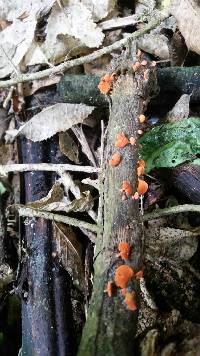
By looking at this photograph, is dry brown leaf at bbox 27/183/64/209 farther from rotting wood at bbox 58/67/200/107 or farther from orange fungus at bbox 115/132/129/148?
rotting wood at bbox 58/67/200/107

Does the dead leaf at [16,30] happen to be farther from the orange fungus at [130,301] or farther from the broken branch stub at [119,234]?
the orange fungus at [130,301]

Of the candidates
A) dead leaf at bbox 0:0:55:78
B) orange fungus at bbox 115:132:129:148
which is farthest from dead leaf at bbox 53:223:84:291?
dead leaf at bbox 0:0:55:78

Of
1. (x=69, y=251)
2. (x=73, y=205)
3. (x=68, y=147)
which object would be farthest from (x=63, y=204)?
(x=68, y=147)

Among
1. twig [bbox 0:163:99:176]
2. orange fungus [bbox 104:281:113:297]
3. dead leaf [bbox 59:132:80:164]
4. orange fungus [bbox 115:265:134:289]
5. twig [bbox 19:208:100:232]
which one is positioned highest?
dead leaf [bbox 59:132:80:164]

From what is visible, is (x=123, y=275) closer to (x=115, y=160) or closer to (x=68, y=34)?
(x=115, y=160)

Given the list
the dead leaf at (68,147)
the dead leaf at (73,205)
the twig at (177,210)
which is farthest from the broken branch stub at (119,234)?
the dead leaf at (68,147)

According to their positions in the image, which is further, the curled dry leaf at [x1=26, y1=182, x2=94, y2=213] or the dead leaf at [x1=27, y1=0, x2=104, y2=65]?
the dead leaf at [x1=27, y1=0, x2=104, y2=65]

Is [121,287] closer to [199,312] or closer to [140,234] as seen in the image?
[140,234]

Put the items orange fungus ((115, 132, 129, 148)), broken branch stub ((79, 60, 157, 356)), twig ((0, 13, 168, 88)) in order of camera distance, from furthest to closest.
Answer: twig ((0, 13, 168, 88)) → orange fungus ((115, 132, 129, 148)) → broken branch stub ((79, 60, 157, 356))
